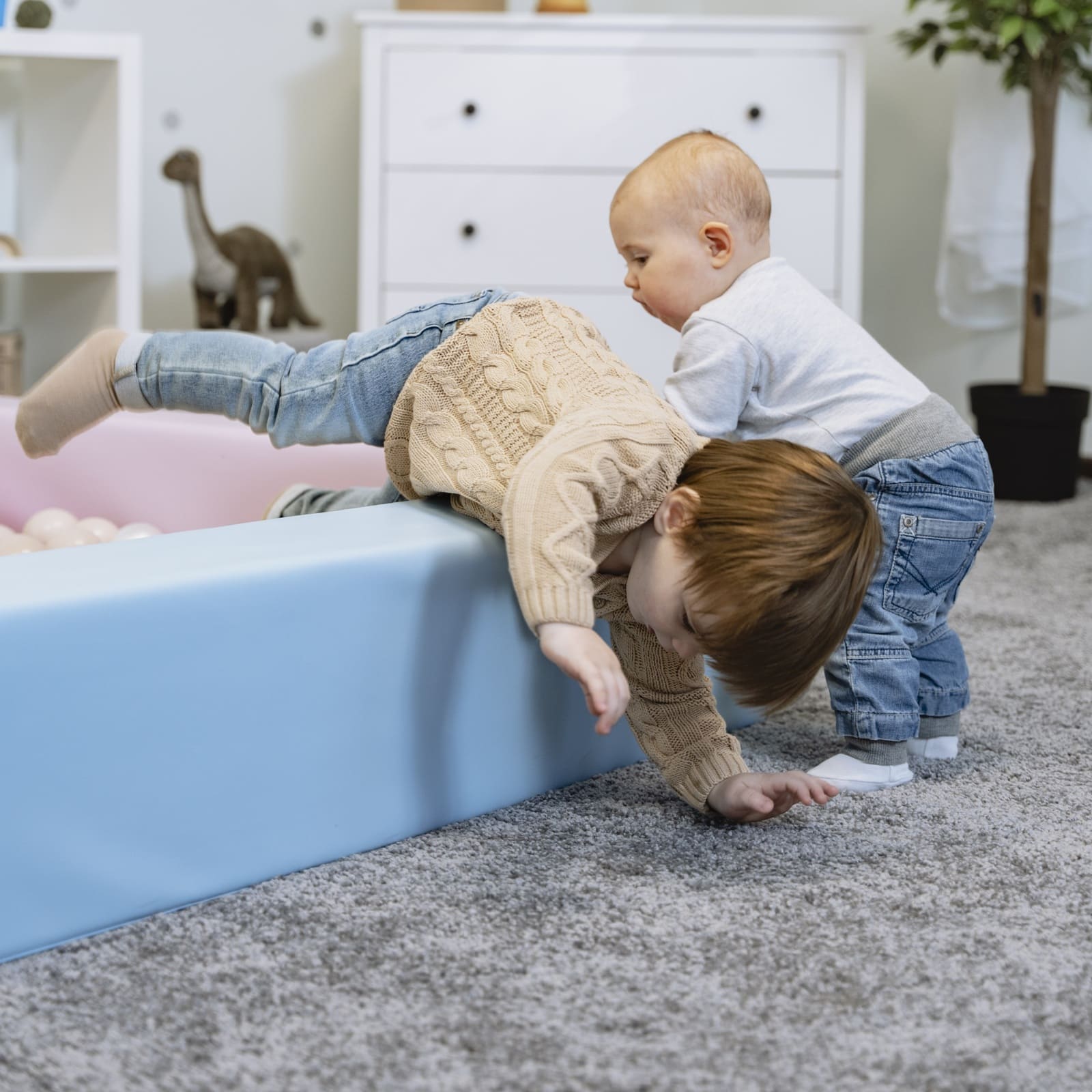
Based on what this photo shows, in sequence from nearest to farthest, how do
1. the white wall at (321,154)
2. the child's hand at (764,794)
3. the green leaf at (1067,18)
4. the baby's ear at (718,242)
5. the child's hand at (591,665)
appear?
1. the child's hand at (591,665)
2. the child's hand at (764,794)
3. the baby's ear at (718,242)
4. the green leaf at (1067,18)
5. the white wall at (321,154)

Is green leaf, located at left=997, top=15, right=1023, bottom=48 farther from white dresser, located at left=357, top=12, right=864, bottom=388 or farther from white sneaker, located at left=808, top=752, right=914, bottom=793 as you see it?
white sneaker, located at left=808, top=752, right=914, bottom=793

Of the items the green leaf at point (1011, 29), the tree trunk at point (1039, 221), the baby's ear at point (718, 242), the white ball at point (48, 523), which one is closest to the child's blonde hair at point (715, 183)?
the baby's ear at point (718, 242)

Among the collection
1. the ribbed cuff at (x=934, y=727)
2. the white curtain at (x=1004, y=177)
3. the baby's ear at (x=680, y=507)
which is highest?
the white curtain at (x=1004, y=177)

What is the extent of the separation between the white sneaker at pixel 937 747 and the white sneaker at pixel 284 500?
1.88ft

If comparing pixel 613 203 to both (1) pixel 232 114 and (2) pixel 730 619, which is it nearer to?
(2) pixel 730 619

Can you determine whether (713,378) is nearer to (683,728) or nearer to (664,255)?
(664,255)

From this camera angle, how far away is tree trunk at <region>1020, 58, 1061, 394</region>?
2232 millimetres

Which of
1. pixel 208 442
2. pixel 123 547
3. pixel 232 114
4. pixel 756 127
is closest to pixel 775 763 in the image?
pixel 123 547

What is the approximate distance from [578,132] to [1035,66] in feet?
2.57

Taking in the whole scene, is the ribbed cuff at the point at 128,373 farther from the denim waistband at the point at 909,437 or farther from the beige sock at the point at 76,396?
the denim waistband at the point at 909,437

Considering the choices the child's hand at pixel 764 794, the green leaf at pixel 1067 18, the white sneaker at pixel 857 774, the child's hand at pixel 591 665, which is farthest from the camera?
the green leaf at pixel 1067 18

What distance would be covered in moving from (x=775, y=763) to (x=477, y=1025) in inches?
18.8

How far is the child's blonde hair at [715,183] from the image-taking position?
113 centimetres

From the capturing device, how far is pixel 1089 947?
30.0 inches
